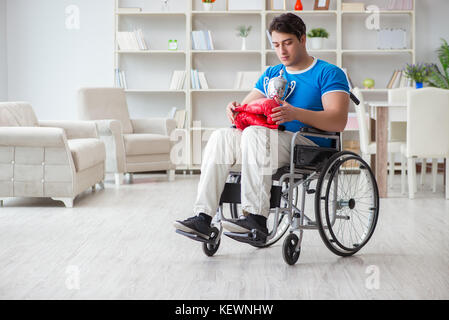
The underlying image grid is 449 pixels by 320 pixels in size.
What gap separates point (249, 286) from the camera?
7.38ft

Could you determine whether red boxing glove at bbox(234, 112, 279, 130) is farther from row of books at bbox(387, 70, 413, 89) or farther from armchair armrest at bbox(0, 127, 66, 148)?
row of books at bbox(387, 70, 413, 89)

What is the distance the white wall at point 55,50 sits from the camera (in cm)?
686

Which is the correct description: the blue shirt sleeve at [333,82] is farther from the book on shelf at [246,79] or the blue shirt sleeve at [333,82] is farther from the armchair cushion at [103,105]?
the book on shelf at [246,79]

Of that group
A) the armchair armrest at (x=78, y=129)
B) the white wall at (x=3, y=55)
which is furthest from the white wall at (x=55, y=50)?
the armchair armrest at (x=78, y=129)

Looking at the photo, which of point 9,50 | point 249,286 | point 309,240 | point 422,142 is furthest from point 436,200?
point 9,50

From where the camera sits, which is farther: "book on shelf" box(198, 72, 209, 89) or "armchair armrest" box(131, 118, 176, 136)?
"book on shelf" box(198, 72, 209, 89)

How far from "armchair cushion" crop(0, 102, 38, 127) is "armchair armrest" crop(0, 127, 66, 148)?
313 millimetres

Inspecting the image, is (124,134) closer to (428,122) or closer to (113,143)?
(113,143)

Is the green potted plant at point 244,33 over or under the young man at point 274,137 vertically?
over

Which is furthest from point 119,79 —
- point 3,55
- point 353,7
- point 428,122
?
point 428,122

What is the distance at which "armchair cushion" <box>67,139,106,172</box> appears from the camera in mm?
4234

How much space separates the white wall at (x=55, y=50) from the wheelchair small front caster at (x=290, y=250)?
15.6ft

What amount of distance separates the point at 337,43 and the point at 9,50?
3516 mm

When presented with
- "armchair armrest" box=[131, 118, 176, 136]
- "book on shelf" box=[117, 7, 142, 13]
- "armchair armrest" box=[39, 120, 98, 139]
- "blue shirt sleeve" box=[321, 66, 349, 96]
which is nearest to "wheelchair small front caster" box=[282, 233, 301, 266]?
"blue shirt sleeve" box=[321, 66, 349, 96]
